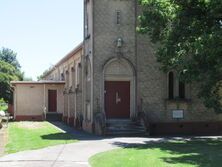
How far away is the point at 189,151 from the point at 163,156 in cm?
191

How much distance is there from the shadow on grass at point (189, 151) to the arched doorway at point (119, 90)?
224 inches

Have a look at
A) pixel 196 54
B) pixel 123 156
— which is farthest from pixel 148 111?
A: pixel 123 156

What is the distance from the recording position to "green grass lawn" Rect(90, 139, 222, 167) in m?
14.9

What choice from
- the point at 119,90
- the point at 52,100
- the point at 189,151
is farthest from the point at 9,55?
the point at 189,151

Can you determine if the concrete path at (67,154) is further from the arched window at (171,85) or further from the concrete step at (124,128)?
the arched window at (171,85)

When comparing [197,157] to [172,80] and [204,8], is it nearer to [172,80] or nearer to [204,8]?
[204,8]

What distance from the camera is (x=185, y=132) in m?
27.8

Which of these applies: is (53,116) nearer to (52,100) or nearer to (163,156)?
(52,100)

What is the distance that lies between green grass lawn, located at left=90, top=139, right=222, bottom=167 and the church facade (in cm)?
691

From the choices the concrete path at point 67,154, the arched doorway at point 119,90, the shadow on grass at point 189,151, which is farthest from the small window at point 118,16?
the shadow on grass at point 189,151

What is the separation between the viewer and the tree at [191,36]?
62.7 ft

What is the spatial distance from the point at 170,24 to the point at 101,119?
6408 mm

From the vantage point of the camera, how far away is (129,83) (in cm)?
2769

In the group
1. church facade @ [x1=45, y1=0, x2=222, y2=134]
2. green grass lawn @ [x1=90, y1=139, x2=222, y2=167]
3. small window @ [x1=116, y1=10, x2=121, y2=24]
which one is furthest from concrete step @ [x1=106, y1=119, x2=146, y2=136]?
small window @ [x1=116, y1=10, x2=121, y2=24]
